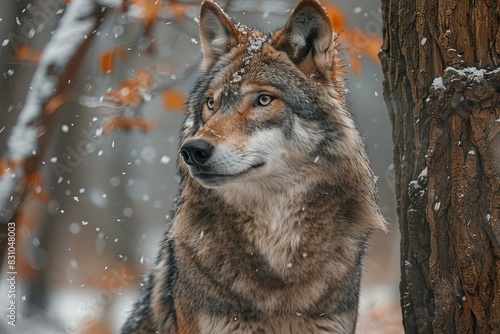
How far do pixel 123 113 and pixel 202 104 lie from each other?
4079 millimetres

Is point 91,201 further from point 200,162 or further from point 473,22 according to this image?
point 473,22

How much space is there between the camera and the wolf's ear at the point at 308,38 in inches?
137

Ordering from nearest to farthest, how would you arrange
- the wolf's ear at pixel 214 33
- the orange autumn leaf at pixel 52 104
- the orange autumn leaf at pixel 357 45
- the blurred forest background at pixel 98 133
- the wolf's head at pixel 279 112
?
the wolf's head at pixel 279 112, the wolf's ear at pixel 214 33, the orange autumn leaf at pixel 52 104, the blurred forest background at pixel 98 133, the orange autumn leaf at pixel 357 45

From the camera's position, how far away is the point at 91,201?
36.7 feet

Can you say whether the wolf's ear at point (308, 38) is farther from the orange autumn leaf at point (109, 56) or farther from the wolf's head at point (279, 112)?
the orange autumn leaf at point (109, 56)

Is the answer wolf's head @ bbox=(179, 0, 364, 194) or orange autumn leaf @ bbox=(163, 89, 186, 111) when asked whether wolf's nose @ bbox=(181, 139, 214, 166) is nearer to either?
wolf's head @ bbox=(179, 0, 364, 194)

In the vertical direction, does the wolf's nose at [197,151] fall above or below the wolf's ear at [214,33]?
below

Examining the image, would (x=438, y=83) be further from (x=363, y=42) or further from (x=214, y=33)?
(x=363, y=42)

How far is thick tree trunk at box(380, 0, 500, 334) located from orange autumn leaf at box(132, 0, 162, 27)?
13.2 feet

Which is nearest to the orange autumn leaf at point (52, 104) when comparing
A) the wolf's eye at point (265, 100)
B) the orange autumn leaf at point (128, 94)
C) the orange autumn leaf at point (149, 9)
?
the orange autumn leaf at point (149, 9)

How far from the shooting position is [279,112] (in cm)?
349

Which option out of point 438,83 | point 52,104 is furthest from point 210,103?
point 52,104

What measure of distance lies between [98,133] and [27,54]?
1923 mm

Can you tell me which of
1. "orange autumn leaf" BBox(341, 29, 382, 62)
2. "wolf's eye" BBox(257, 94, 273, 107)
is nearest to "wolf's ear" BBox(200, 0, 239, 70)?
"wolf's eye" BBox(257, 94, 273, 107)
